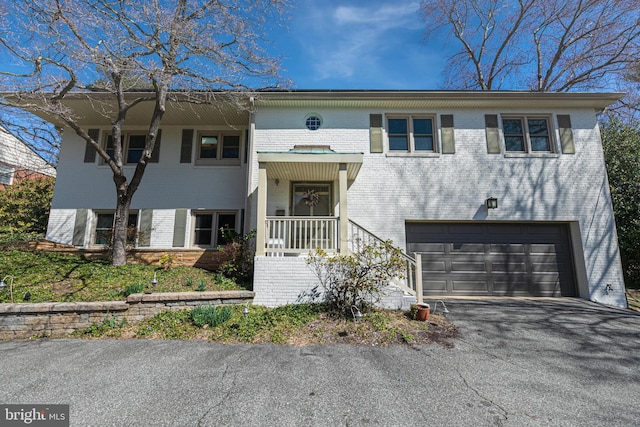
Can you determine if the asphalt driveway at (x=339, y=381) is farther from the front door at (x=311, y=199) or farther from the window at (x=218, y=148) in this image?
the window at (x=218, y=148)

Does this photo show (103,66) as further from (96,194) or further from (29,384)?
(29,384)

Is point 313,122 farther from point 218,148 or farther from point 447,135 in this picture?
point 447,135

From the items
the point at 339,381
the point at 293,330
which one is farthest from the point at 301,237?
the point at 339,381

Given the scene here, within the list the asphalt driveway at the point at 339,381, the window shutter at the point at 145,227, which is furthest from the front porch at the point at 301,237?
the window shutter at the point at 145,227

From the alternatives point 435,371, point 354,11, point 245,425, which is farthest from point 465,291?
point 354,11

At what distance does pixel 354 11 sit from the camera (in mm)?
8633

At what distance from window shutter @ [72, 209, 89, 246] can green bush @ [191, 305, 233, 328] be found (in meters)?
6.41

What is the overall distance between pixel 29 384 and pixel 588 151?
12373 mm

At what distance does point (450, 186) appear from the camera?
7852 mm

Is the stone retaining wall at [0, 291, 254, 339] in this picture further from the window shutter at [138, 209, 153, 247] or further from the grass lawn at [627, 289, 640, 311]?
the grass lawn at [627, 289, 640, 311]

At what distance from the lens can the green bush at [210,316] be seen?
16.0ft

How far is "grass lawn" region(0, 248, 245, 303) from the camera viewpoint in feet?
17.9

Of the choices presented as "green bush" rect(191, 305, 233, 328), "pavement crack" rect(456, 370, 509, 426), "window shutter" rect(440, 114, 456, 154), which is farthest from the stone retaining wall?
"window shutter" rect(440, 114, 456, 154)

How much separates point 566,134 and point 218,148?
10610 millimetres
